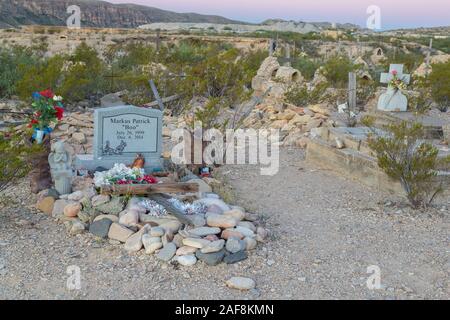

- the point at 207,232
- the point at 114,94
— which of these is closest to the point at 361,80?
the point at 114,94

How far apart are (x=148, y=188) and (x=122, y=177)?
1.41ft

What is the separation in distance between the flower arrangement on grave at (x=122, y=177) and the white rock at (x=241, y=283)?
2.04 m

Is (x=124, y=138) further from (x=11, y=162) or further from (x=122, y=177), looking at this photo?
(x=11, y=162)

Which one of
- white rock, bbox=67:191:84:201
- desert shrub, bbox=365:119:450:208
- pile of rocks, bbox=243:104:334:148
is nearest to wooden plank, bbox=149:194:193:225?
white rock, bbox=67:191:84:201

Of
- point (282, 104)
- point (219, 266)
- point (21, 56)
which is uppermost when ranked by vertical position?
point (21, 56)

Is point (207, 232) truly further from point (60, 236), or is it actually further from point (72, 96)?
point (72, 96)

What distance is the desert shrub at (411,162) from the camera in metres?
6.38

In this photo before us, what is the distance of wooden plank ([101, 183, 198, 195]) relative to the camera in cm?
569

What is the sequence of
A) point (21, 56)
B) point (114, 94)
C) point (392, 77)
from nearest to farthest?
point (392, 77) < point (114, 94) < point (21, 56)

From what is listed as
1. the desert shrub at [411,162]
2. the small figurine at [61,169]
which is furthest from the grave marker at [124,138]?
the desert shrub at [411,162]

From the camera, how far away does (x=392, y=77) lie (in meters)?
11.2

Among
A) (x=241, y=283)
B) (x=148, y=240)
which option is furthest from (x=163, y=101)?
(x=241, y=283)

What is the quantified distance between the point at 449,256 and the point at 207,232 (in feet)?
7.55
